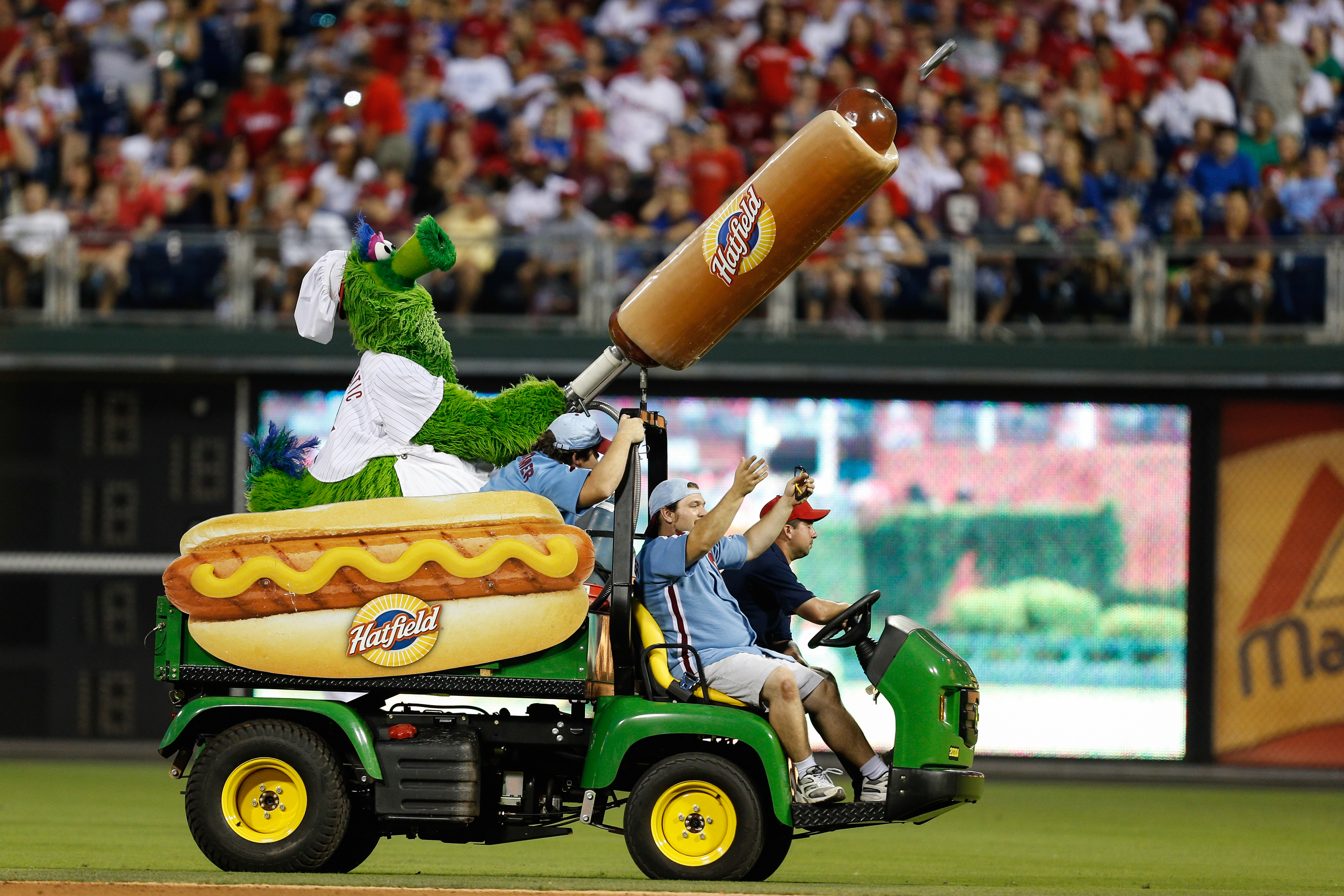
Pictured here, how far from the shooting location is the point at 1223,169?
46.3ft

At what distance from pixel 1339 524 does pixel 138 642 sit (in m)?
9.24

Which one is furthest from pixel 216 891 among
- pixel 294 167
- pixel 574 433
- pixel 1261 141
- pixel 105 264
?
pixel 1261 141

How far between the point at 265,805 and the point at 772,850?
6.22 ft

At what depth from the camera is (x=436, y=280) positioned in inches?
532

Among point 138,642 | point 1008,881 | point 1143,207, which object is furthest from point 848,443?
point 1008,881

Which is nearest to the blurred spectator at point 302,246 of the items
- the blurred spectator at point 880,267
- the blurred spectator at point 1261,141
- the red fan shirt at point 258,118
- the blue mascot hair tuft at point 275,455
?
the red fan shirt at point 258,118

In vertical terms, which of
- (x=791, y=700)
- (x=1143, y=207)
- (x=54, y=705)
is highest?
(x=1143, y=207)

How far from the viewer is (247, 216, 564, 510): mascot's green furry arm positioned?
672 centimetres

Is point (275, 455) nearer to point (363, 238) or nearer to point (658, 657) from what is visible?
point (363, 238)

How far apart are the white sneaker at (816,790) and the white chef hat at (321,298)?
2480mm

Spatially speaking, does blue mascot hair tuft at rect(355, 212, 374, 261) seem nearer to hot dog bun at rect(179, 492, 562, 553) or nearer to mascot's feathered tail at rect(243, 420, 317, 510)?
mascot's feathered tail at rect(243, 420, 317, 510)

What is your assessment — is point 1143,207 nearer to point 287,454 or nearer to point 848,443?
point 848,443

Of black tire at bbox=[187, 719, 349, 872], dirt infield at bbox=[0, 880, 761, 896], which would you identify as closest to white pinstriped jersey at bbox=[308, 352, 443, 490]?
black tire at bbox=[187, 719, 349, 872]

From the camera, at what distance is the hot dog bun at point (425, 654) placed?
6430mm
